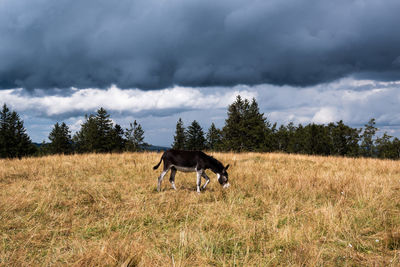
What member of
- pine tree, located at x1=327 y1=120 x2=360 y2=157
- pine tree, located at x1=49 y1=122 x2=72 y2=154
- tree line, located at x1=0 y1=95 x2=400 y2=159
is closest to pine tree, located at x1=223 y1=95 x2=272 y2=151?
tree line, located at x1=0 y1=95 x2=400 y2=159

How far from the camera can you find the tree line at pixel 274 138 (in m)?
67.8

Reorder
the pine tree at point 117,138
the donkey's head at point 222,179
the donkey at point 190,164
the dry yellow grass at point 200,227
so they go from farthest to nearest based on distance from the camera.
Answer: the pine tree at point 117,138
the donkey's head at point 222,179
the donkey at point 190,164
the dry yellow grass at point 200,227

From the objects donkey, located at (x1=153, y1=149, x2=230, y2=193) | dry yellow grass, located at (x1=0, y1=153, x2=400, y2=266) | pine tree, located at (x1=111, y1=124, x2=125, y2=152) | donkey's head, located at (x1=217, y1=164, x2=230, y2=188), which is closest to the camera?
dry yellow grass, located at (x1=0, y1=153, x2=400, y2=266)

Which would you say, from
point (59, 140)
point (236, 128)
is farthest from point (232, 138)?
point (59, 140)

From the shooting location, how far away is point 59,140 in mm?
78688

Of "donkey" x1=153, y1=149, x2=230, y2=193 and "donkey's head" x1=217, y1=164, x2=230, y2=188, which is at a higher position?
"donkey" x1=153, y1=149, x2=230, y2=193

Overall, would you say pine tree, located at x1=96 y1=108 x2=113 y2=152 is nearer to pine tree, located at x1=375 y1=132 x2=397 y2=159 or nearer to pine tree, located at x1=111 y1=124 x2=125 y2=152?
pine tree, located at x1=111 y1=124 x2=125 y2=152

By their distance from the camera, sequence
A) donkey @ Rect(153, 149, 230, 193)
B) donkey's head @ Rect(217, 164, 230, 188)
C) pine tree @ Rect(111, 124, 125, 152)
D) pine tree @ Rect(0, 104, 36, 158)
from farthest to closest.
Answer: pine tree @ Rect(111, 124, 125, 152) < pine tree @ Rect(0, 104, 36, 158) < donkey's head @ Rect(217, 164, 230, 188) < donkey @ Rect(153, 149, 230, 193)

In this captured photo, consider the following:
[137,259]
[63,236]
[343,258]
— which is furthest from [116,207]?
[343,258]

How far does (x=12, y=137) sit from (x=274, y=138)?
81971mm

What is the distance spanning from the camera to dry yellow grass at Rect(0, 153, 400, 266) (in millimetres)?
4098

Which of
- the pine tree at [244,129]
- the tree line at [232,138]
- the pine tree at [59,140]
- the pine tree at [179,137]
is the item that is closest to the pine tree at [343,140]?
the tree line at [232,138]

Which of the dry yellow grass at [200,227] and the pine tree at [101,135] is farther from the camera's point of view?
the pine tree at [101,135]

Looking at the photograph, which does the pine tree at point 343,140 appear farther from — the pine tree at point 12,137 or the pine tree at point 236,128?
the pine tree at point 12,137
